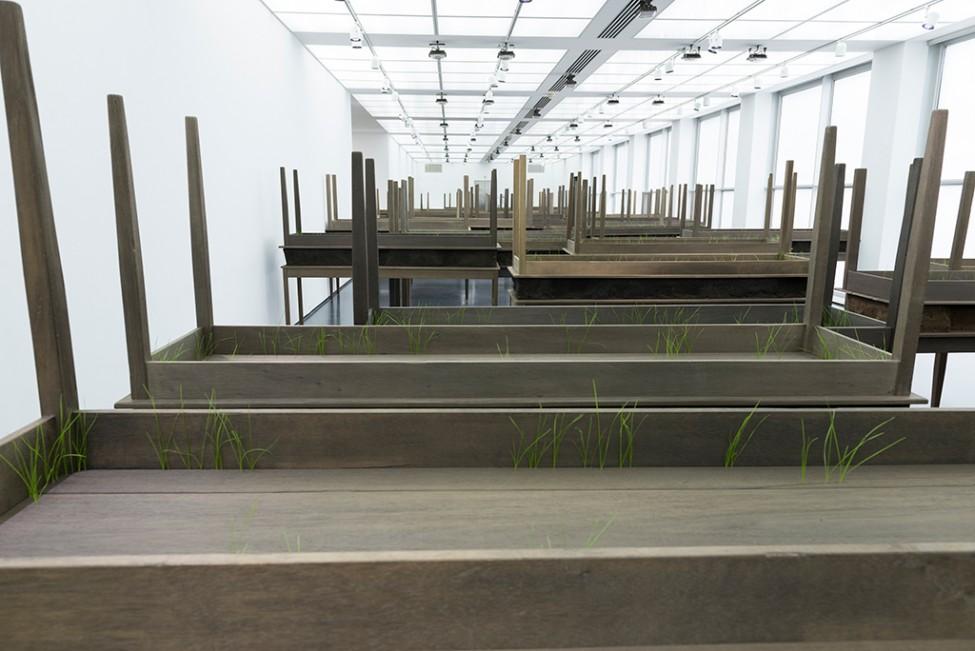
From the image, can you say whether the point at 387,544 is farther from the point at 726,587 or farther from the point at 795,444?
the point at 795,444

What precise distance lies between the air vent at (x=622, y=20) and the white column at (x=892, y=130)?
10.7 ft

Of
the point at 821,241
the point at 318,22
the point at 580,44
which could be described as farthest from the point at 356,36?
the point at 821,241

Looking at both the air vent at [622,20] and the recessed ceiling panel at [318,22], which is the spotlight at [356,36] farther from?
the air vent at [622,20]

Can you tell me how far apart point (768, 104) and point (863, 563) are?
11062mm

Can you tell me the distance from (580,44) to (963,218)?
459 centimetres

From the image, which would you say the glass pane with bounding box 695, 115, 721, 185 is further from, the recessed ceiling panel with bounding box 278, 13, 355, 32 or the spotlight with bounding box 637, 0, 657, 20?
the recessed ceiling panel with bounding box 278, 13, 355, 32

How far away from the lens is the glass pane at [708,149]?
12648 millimetres

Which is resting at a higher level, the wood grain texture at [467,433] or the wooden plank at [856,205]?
the wooden plank at [856,205]

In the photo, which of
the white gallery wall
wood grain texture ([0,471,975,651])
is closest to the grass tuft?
wood grain texture ([0,471,975,651])

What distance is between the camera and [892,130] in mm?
7262

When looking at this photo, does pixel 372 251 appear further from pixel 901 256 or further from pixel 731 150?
pixel 731 150

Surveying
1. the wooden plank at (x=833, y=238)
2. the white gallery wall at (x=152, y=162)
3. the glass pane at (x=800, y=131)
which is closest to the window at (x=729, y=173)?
the glass pane at (x=800, y=131)

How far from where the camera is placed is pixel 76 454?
1150mm

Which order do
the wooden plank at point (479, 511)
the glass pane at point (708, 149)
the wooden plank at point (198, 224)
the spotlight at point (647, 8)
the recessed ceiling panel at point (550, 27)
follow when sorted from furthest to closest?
the glass pane at point (708, 149) → the recessed ceiling panel at point (550, 27) → the spotlight at point (647, 8) → the wooden plank at point (198, 224) → the wooden plank at point (479, 511)
